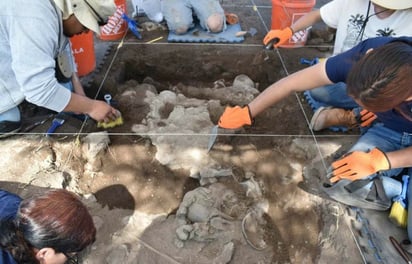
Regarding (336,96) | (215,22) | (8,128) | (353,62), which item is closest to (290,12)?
(215,22)

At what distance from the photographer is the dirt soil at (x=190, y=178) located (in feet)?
5.73

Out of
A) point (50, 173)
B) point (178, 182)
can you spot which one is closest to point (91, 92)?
point (50, 173)

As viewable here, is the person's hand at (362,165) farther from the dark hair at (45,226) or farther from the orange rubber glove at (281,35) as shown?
the dark hair at (45,226)

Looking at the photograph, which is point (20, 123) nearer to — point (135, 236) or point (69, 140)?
point (69, 140)

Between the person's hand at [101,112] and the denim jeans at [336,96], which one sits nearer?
the person's hand at [101,112]

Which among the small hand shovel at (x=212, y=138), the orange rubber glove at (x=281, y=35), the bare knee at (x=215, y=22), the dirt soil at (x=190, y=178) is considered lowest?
the dirt soil at (x=190, y=178)

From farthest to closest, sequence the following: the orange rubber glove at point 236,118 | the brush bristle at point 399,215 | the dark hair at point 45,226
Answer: the orange rubber glove at point 236,118
the brush bristle at point 399,215
the dark hair at point 45,226

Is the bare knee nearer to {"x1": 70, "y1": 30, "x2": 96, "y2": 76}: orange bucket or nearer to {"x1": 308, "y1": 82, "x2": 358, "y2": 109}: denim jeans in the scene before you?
{"x1": 70, "y1": 30, "x2": 96, "y2": 76}: orange bucket

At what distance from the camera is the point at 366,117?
6.95 ft

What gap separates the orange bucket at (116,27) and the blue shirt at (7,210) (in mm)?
2263

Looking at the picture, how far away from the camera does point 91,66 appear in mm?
2793

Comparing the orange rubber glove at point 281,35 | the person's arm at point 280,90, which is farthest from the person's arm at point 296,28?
the person's arm at point 280,90

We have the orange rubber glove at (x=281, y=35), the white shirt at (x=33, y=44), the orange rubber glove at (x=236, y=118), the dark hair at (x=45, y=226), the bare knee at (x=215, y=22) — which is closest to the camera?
the dark hair at (x=45, y=226)

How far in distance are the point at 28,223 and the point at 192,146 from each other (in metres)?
1.25
